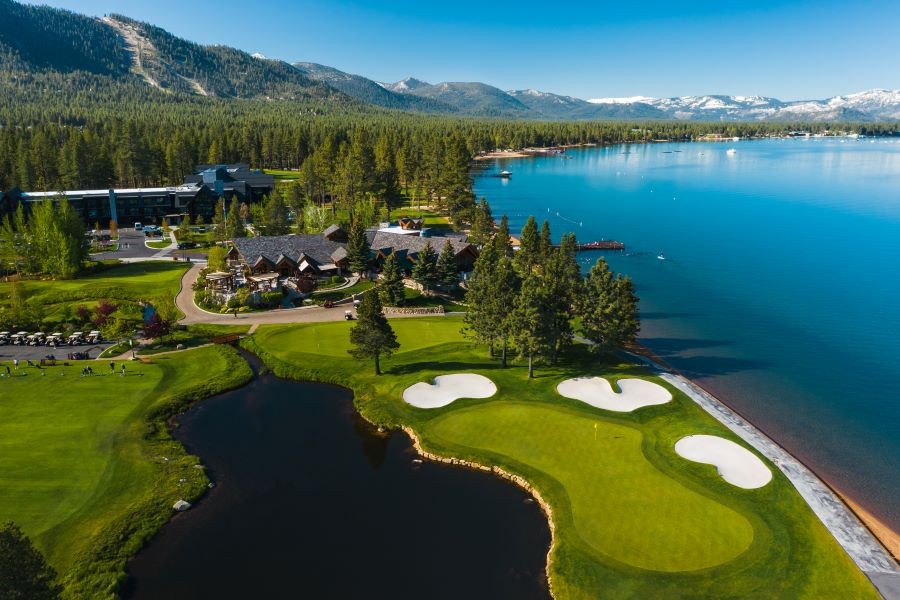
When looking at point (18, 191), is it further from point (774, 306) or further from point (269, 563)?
point (774, 306)

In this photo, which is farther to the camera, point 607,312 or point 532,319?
point 607,312

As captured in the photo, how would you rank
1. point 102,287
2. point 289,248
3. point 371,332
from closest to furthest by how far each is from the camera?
1. point 371,332
2. point 102,287
3. point 289,248

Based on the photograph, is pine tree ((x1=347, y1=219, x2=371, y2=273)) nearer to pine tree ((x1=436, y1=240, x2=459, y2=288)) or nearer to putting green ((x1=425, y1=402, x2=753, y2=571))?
pine tree ((x1=436, y1=240, x2=459, y2=288))

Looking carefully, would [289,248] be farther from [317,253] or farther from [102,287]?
[102,287]

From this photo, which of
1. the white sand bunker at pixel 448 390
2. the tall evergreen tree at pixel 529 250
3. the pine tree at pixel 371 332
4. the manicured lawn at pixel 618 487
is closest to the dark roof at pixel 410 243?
the tall evergreen tree at pixel 529 250

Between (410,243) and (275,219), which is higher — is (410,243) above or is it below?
below


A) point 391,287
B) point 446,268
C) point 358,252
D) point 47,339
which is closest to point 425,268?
point 446,268
